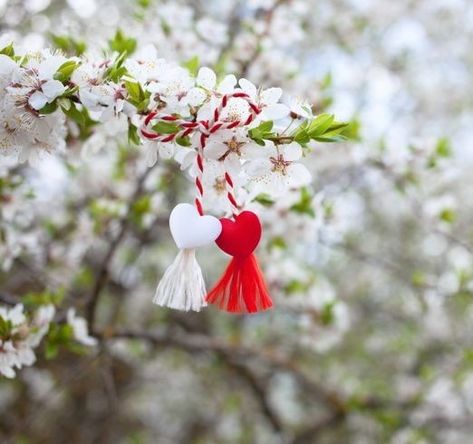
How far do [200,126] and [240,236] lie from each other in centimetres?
21

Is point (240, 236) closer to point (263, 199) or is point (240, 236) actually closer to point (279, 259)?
point (263, 199)

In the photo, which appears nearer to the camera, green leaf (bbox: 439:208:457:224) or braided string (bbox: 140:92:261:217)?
braided string (bbox: 140:92:261:217)

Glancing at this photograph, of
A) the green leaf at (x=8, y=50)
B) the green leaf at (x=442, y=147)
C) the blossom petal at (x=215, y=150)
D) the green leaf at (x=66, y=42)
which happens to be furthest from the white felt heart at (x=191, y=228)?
the green leaf at (x=442, y=147)

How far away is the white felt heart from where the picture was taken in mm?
1076

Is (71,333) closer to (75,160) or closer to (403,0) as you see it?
(75,160)

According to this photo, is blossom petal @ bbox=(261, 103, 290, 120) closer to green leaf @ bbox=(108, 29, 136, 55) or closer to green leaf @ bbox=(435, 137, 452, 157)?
green leaf @ bbox=(108, 29, 136, 55)

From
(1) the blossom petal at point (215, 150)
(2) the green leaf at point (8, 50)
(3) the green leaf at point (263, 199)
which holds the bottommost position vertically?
(1) the blossom petal at point (215, 150)

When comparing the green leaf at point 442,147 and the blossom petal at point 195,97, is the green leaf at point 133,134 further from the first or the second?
the green leaf at point 442,147

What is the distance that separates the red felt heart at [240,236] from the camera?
3.69ft

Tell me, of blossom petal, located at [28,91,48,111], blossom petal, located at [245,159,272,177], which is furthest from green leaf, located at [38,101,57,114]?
blossom petal, located at [245,159,272,177]

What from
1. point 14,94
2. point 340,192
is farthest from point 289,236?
point 14,94

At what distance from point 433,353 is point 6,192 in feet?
14.6

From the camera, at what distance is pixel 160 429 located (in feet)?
19.2

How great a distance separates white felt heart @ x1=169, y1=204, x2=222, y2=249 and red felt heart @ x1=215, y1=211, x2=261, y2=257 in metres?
0.03
